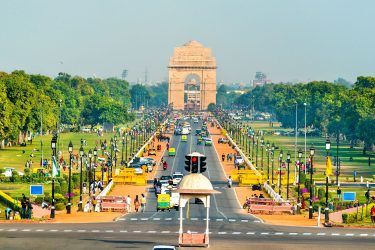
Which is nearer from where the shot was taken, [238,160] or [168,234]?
[168,234]

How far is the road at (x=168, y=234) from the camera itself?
5328cm

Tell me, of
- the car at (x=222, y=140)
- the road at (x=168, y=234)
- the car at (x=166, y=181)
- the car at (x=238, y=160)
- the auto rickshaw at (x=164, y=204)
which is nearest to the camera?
the road at (x=168, y=234)

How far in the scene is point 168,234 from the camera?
57.3 metres

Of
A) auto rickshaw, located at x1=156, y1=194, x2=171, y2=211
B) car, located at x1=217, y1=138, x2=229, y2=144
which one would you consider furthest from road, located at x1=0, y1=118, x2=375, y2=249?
car, located at x1=217, y1=138, x2=229, y2=144

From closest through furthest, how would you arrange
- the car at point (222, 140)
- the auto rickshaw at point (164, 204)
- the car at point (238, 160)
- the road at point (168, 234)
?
the road at point (168, 234) → the auto rickshaw at point (164, 204) → the car at point (238, 160) → the car at point (222, 140)

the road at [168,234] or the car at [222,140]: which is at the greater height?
the car at [222,140]

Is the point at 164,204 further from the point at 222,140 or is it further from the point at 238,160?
the point at 222,140

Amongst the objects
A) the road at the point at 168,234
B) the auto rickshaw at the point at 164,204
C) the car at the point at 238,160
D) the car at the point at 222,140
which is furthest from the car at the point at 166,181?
the car at the point at 222,140

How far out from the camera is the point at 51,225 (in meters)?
62.4

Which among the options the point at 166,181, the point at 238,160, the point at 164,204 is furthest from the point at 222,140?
the point at 164,204

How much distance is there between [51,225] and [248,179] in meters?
45.5

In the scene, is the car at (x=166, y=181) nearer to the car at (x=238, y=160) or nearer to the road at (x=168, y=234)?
the road at (x=168, y=234)

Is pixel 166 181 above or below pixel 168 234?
above

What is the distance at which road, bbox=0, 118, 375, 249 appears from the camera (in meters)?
53.3
